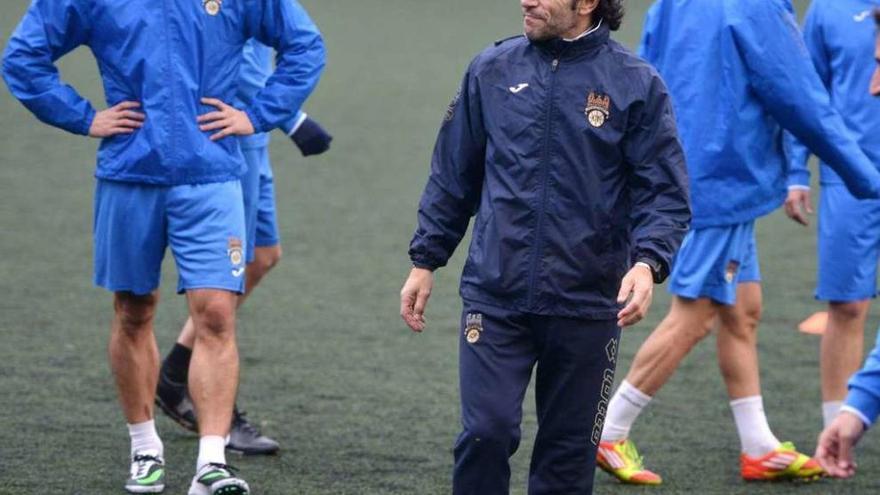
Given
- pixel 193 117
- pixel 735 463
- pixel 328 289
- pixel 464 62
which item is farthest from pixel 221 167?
pixel 464 62

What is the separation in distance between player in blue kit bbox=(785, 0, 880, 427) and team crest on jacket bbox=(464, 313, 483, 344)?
2198 mm

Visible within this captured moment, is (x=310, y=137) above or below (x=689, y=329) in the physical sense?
above

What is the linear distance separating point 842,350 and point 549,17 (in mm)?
2578

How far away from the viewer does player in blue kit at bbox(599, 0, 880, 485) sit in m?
5.96

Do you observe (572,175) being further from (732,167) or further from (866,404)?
(732,167)

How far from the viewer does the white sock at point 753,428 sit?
6328mm

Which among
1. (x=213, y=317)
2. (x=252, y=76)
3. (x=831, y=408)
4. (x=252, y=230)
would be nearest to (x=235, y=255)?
(x=213, y=317)

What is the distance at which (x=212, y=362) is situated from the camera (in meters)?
5.82

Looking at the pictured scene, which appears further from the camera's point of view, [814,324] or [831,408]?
[814,324]

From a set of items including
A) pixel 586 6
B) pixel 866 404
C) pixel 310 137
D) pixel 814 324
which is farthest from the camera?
pixel 814 324

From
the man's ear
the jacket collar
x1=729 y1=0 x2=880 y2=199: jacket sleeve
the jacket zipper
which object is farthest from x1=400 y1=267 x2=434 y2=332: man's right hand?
x1=729 y1=0 x2=880 y2=199: jacket sleeve

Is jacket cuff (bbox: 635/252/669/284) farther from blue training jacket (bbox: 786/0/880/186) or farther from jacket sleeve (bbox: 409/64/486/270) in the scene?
blue training jacket (bbox: 786/0/880/186)

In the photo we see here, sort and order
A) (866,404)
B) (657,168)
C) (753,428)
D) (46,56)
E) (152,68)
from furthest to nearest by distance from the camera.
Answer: (753,428) → (46,56) → (152,68) → (657,168) → (866,404)

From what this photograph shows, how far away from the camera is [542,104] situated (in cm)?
461
